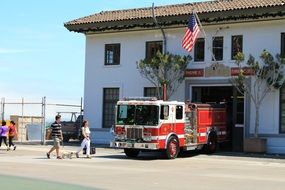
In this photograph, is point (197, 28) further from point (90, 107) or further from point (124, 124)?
point (90, 107)

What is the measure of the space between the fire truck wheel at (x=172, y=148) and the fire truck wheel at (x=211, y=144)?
10.3 feet

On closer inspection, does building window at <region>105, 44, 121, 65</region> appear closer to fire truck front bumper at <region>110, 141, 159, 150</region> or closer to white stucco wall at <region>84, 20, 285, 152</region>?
white stucco wall at <region>84, 20, 285, 152</region>

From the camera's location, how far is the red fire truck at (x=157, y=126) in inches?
944

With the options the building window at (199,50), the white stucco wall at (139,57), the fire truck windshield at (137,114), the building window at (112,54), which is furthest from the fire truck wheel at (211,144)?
the building window at (112,54)

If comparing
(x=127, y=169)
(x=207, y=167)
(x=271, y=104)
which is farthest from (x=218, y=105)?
(x=127, y=169)

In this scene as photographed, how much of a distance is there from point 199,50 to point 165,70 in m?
2.18

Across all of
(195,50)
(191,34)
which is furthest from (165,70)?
(191,34)

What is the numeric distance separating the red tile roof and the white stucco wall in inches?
37.7

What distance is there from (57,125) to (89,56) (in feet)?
38.8

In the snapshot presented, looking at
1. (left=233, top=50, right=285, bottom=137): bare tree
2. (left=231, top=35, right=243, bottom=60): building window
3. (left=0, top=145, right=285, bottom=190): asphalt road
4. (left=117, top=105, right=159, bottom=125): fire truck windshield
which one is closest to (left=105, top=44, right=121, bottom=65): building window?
(left=231, top=35, right=243, bottom=60): building window

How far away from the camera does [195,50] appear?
103 ft

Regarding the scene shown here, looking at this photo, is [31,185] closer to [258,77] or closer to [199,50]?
[258,77]

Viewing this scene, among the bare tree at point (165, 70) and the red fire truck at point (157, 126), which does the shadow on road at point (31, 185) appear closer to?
the red fire truck at point (157, 126)

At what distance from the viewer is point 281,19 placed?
2847cm
